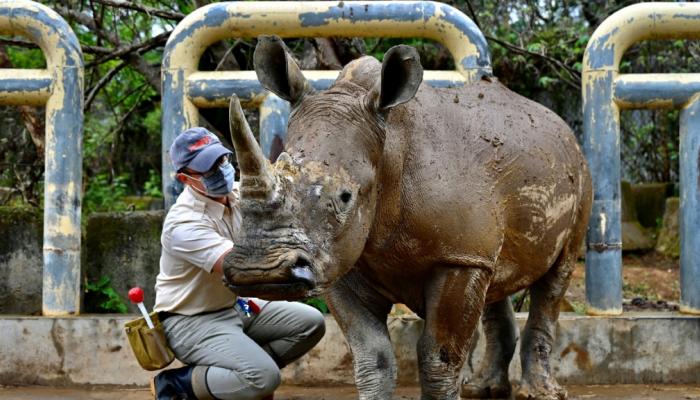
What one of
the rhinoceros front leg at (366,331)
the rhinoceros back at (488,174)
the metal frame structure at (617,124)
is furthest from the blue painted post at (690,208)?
the rhinoceros front leg at (366,331)

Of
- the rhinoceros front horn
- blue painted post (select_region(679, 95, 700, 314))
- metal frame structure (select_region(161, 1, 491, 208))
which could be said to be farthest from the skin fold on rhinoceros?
blue painted post (select_region(679, 95, 700, 314))

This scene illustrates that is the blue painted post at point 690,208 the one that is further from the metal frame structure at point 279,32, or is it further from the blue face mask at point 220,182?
the blue face mask at point 220,182

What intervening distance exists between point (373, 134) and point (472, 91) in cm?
118

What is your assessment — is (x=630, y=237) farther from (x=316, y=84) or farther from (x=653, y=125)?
(x=316, y=84)

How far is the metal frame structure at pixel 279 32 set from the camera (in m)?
6.21

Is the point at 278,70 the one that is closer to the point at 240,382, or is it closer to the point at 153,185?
the point at 240,382

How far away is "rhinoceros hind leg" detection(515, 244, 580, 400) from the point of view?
548cm

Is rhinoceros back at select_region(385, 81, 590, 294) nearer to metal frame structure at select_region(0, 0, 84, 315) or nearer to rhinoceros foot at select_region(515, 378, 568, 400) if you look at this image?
rhinoceros foot at select_region(515, 378, 568, 400)

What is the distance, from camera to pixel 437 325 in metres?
4.46

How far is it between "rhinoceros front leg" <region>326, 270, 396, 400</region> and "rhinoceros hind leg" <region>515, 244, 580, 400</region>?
45.6 inches

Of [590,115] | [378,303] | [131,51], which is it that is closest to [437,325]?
[378,303]

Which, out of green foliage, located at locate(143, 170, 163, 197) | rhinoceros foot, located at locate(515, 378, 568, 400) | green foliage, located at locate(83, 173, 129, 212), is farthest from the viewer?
green foliage, located at locate(143, 170, 163, 197)

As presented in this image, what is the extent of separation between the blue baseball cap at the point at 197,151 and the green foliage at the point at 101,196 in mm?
4339

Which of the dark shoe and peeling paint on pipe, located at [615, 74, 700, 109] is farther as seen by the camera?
peeling paint on pipe, located at [615, 74, 700, 109]
